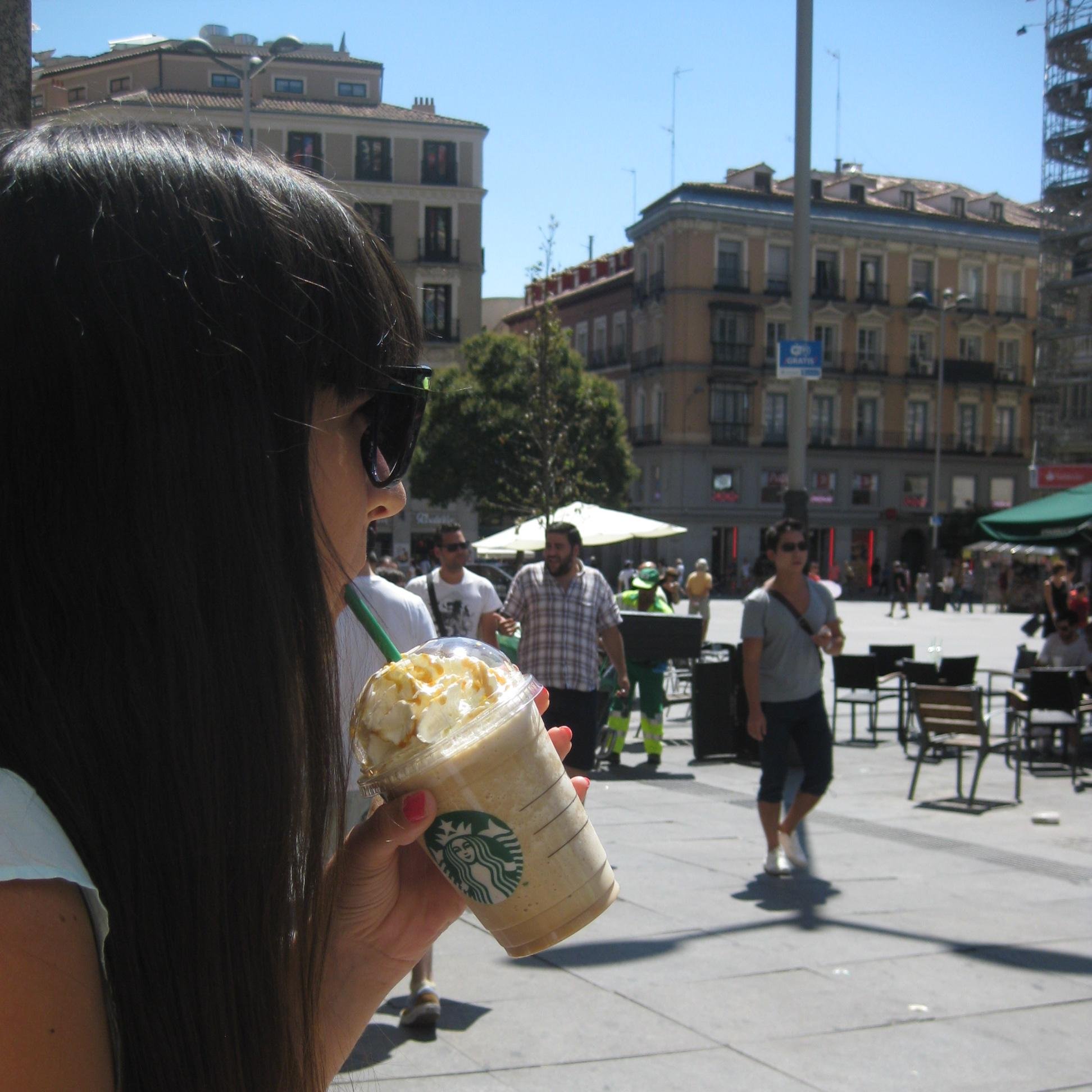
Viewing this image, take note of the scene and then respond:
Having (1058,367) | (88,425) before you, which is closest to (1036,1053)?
(88,425)

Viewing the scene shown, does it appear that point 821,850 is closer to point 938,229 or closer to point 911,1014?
point 911,1014

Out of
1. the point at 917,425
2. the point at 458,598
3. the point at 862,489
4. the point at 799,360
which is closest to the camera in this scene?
the point at 458,598

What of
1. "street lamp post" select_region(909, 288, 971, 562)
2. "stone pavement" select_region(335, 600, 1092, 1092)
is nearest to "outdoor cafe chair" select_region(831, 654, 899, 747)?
"stone pavement" select_region(335, 600, 1092, 1092)

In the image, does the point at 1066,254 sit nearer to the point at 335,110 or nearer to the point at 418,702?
the point at 335,110

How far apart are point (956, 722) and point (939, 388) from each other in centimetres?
4820

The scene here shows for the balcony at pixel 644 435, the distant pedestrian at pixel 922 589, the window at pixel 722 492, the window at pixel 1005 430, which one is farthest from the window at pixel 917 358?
the distant pedestrian at pixel 922 589

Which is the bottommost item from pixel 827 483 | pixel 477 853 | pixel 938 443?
pixel 477 853

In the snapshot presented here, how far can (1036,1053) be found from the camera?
441cm

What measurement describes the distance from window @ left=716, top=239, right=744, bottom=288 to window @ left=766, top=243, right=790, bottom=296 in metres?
1.35

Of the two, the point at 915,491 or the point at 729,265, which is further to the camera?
the point at 915,491

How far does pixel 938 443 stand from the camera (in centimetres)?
5000

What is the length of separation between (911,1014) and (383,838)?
418 centimetres

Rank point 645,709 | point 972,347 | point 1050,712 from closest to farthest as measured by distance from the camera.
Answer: point 1050,712 < point 645,709 < point 972,347

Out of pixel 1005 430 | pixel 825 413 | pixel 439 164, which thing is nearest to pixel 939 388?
pixel 825 413
